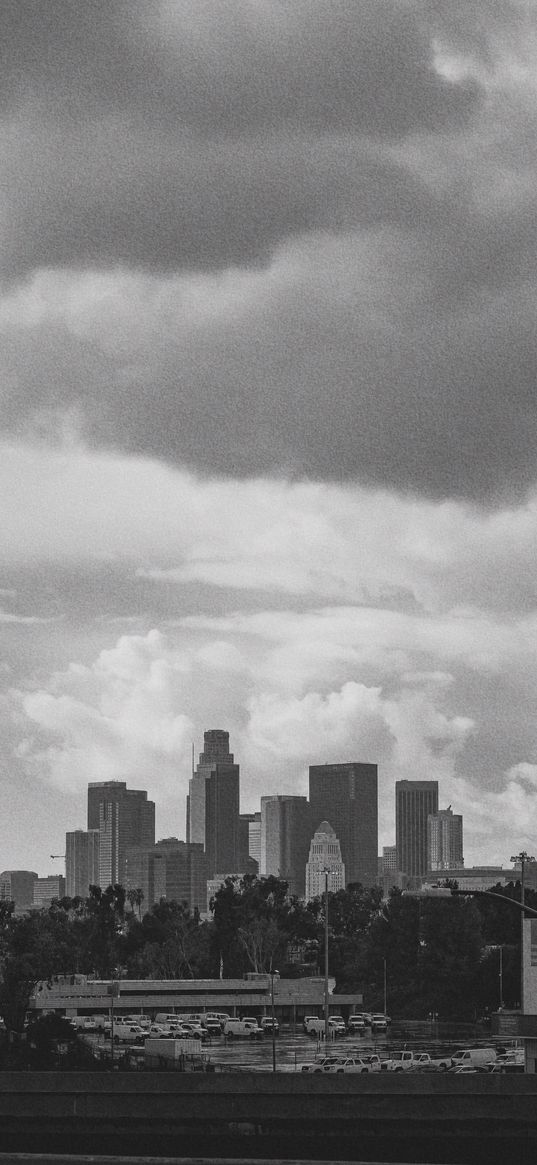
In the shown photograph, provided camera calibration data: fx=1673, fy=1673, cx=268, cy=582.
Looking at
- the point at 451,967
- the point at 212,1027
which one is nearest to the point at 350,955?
the point at 451,967

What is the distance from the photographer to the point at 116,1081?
2197 inches

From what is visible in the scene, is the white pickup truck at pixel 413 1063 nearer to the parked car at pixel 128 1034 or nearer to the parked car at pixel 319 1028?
the parked car at pixel 128 1034

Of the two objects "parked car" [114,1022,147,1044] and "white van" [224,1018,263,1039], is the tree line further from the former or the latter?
"white van" [224,1018,263,1039]

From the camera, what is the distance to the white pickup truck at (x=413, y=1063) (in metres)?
92.5

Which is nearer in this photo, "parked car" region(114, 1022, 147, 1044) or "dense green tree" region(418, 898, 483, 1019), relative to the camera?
"parked car" region(114, 1022, 147, 1044)

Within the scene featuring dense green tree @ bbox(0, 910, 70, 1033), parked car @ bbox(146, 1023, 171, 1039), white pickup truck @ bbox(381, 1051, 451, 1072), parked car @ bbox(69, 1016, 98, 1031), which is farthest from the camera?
parked car @ bbox(69, 1016, 98, 1031)

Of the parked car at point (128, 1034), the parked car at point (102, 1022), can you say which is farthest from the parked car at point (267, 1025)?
the parked car at point (102, 1022)

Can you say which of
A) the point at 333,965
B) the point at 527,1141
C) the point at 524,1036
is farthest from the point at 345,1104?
the point at 333,965

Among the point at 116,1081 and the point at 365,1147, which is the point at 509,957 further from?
the point at 365,1147

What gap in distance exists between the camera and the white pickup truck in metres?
92.5

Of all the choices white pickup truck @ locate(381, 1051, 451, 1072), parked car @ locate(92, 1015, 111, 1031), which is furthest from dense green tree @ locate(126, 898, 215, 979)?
white pickup truck @ locate(381, 1051, 451, 1072)

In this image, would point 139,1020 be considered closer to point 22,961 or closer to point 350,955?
point 22,961

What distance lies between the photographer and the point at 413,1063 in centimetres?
9462

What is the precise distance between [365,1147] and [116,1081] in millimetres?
14331
